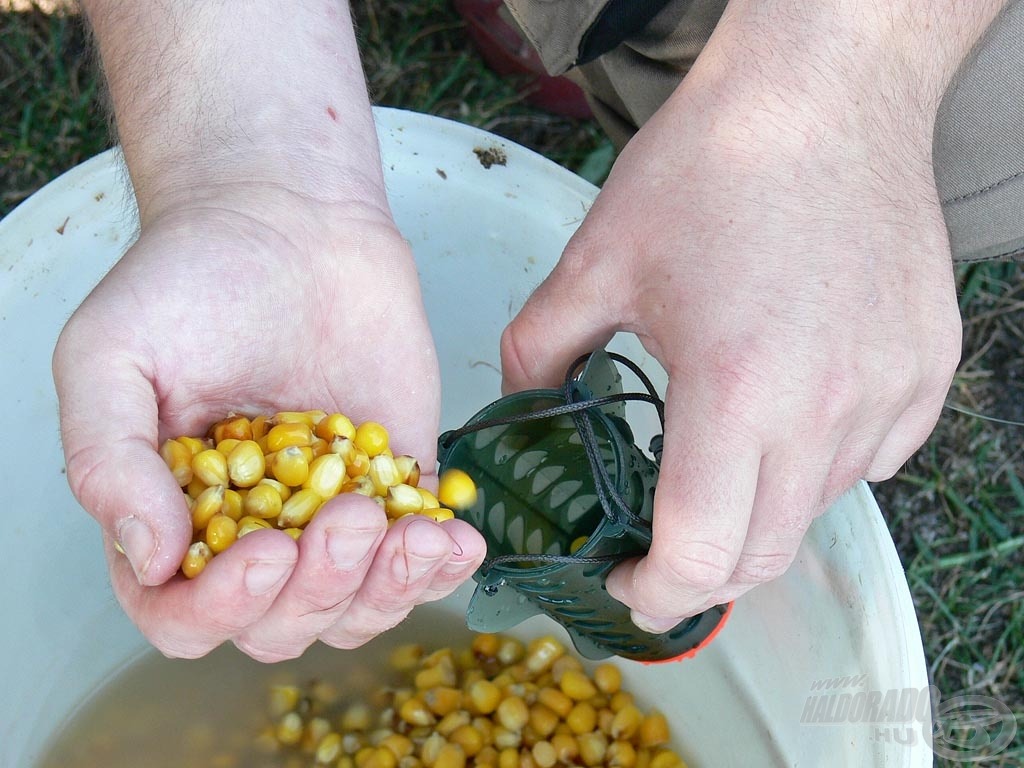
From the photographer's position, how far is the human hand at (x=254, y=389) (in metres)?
0.81

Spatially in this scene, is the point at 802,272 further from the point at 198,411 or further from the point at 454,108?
the point at 454,108

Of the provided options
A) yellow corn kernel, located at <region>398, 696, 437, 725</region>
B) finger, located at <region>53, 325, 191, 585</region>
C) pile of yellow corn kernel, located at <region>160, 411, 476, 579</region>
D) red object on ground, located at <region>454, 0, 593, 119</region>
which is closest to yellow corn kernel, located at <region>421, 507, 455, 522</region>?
pile of yellow corn kernel, located at <region>160, 411, 476, 579</region>

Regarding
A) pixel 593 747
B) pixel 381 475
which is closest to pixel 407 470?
pixel 381 475

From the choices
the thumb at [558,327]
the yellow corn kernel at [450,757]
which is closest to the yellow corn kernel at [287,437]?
the thumb at [558,327]

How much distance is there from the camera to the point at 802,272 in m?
0.88

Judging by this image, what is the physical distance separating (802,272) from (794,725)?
67cm

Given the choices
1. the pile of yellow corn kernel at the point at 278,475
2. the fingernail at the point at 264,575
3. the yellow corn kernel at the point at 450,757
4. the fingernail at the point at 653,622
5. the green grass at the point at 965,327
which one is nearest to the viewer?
the fingernail at the point at 264,575

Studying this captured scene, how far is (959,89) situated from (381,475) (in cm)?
77

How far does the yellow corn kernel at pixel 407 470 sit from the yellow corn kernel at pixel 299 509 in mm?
101

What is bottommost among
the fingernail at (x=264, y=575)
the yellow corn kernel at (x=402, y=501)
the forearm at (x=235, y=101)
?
the yellow corn kernel at (x=402, y=501)

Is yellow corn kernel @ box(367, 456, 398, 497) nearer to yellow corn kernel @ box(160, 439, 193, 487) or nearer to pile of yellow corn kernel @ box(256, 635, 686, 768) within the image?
yellow corn kernel @ box(160, 439, 193, 487)

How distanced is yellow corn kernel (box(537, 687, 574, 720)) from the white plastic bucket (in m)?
0.11

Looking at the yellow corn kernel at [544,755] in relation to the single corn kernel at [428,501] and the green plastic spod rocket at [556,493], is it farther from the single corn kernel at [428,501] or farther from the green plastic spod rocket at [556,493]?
the single corn kernel at [428,501]

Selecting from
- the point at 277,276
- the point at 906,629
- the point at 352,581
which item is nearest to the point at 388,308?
the point at 277,276
